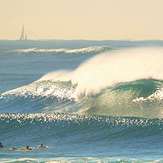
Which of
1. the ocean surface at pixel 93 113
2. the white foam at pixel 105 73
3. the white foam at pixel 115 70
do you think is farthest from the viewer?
the white foam at pixel 115 70

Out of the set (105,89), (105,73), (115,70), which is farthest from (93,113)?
(115,70)

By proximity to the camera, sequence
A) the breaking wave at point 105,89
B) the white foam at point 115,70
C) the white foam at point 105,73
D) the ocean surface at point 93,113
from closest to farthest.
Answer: the ocean surface at point 93,113
the breaking wave at point 105,89
the white foam at point 105,73
the white foam at point 115,70

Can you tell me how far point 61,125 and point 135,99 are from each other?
693 cm

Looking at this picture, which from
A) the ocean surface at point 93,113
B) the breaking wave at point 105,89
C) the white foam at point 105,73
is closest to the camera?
the ocean surface at point 93,113

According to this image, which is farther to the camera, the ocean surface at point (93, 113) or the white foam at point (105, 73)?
the white foam at point (105, 73)

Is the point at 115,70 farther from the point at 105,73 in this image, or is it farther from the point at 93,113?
the point at 93,113

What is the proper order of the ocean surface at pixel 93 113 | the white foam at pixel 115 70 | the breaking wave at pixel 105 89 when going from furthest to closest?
the white foam at pixel 115 70, the breaking wave at pixel 105 89, the ocean surface at pixel 93 113

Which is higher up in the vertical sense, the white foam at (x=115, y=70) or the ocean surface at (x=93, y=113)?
the white foam at (x=115, y=70)

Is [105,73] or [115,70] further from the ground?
[115,70]

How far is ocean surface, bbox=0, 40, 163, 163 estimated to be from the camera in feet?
113

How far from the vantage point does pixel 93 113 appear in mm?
44875

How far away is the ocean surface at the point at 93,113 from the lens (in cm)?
3453

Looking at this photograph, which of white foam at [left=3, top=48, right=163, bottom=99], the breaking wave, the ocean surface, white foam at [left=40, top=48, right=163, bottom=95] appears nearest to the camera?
the ocean surface

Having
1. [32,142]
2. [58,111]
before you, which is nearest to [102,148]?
[32,142]
